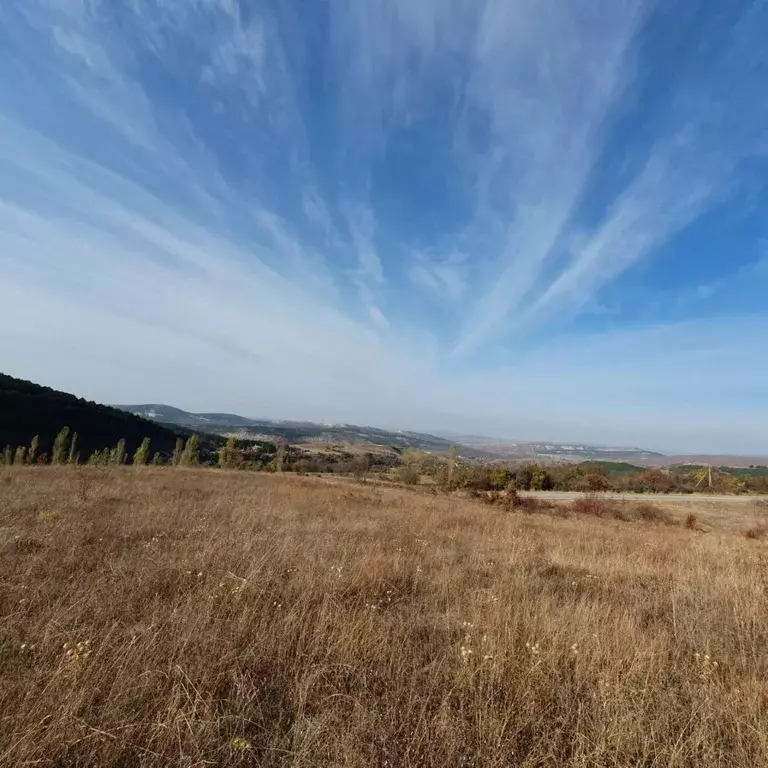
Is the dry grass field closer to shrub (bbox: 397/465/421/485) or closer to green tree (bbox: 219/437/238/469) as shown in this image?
green tree (bbox: 219/437/238/469)

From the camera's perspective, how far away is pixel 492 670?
9.62 feet

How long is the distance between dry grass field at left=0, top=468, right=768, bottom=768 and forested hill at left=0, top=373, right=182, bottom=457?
1553 inches

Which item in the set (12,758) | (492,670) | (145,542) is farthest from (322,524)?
(12,758)

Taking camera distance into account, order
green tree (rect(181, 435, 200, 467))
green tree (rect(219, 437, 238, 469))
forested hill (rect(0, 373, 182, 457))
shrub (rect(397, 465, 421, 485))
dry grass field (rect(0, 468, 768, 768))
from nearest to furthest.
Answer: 1. dry grass field (rect(0, 468, 768, 768))
2. green tree (rect(181, 435, 200, 467))
3. green tree (rect(219, 437, 238, 469))
4. shrub (rect(397, 465, 421, 485))
5. forested hill (rect(0, 373, 182, 457))

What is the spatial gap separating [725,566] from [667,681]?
5.79m

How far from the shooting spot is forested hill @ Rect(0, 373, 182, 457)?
37.3 metres

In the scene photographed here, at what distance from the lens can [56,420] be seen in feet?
134

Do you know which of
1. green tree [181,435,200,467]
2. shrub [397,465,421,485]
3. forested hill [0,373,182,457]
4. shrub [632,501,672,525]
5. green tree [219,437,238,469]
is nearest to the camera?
shrub [632,501,672,525]

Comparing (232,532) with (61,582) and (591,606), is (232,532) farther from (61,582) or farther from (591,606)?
(591,606)

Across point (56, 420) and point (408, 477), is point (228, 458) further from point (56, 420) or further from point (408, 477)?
point (56, 420)

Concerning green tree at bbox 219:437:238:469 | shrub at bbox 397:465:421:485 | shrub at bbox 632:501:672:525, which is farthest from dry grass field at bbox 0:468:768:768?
shrub at bbox 397:465:421:485

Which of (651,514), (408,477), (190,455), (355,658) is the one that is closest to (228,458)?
(190,455)

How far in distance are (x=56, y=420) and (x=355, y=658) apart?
4945 centimetres

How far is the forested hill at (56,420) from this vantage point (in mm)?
37344
